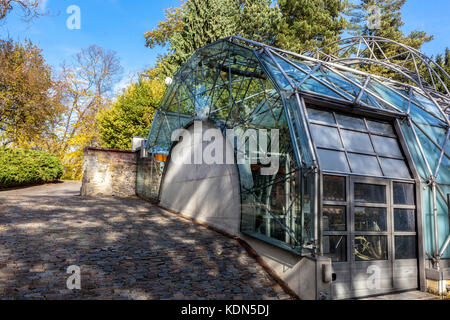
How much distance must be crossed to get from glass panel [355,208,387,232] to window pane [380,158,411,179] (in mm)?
880

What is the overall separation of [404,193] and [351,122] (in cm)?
193

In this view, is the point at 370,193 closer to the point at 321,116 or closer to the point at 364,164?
the point at 364,164

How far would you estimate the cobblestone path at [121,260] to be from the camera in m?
5.01

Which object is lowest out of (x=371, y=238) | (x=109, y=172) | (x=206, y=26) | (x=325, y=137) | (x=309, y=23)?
(x=371, y=238)

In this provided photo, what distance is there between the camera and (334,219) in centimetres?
559

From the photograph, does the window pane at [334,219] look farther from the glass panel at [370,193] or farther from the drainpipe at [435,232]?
the drainpipe at [435,232]

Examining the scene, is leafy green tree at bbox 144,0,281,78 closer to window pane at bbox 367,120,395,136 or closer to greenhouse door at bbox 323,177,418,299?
window pane at bbox 367,120,395,136

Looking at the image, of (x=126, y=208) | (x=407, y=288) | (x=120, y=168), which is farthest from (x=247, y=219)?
(x=120, y=168)

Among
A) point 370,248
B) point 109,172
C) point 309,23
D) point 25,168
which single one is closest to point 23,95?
point 25,168

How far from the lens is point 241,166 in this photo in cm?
762

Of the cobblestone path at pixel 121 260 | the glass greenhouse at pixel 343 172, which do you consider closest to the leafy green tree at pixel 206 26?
the glass greenhouse at pixel 343 172
